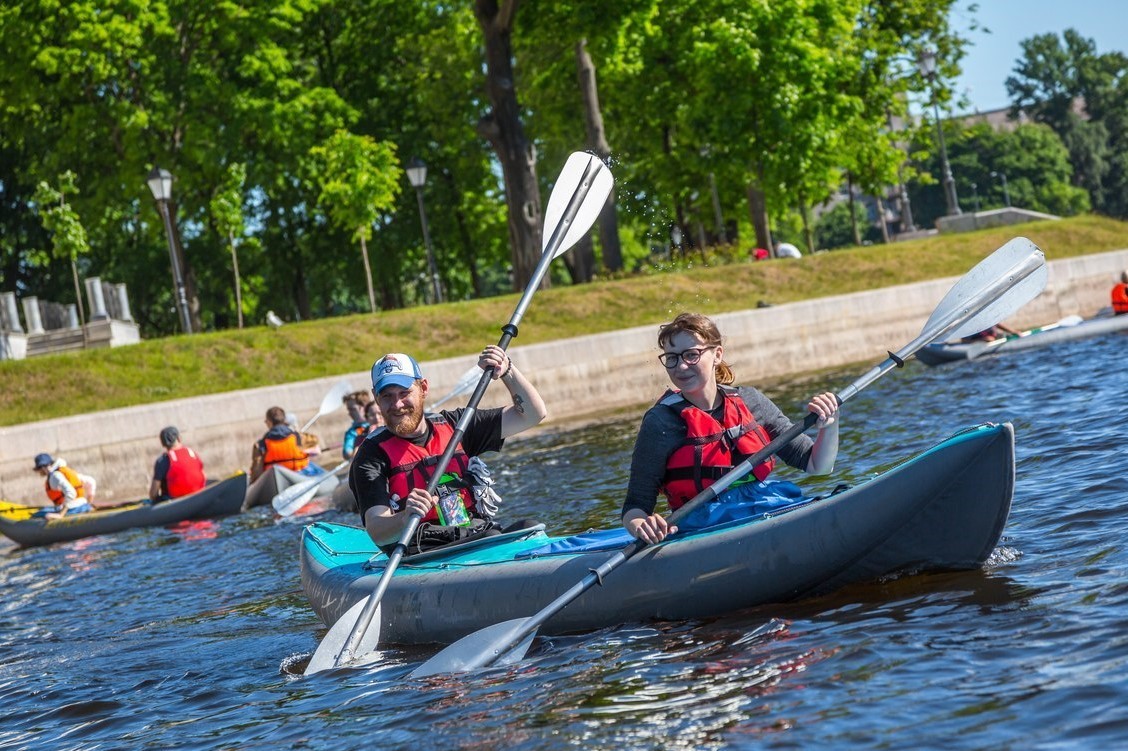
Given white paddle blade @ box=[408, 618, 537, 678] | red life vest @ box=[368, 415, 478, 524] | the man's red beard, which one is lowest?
white paddle blade @ box=[408, 618, 537, 678]

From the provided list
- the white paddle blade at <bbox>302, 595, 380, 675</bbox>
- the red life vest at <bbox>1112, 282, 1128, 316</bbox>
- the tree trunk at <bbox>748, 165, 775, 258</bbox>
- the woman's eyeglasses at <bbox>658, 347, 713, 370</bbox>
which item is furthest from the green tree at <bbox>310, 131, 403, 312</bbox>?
the woman's eyeglasses at <bbox>658, 347, 713, 370</bbox>

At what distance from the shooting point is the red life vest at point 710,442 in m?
6.90

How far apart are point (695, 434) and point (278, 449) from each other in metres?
10.8

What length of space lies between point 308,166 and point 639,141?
8.72 metres

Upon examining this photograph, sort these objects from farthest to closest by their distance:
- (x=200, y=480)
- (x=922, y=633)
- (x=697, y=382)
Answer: (x=200, y=480), (x=697, y=382), (x=922, y=633)

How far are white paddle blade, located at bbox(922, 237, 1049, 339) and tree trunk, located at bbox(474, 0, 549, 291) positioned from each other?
19265 mm

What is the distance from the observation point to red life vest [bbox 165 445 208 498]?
53.5 ft

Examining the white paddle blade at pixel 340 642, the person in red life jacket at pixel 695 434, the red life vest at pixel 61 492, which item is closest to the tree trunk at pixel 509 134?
the red life vest at pixel 61 492

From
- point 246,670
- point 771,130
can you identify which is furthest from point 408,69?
point 246,670

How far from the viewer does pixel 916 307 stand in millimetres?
26828

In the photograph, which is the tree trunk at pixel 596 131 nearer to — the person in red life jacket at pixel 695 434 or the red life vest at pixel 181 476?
the red life vest at pixel 181 476

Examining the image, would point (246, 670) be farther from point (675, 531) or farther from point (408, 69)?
point (408, 69)

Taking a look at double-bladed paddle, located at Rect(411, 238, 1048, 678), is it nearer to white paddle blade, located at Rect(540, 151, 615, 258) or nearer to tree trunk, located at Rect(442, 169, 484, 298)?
white paddle blade, located at Rect(540, 151, 615, 258)

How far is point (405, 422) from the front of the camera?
765 cm
